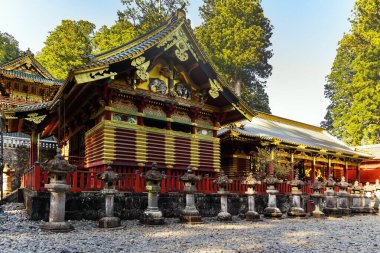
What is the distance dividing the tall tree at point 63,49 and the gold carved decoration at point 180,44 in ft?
90.7

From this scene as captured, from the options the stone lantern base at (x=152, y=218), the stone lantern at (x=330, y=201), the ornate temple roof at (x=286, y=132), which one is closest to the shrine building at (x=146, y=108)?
the ornate temple roof at (x=286, y=132)

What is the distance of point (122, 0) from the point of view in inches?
1857

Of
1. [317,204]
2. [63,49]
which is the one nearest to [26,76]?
[63,49]

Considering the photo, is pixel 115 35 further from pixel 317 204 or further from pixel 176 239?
pixel 176 239

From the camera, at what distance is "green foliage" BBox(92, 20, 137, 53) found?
41.1m

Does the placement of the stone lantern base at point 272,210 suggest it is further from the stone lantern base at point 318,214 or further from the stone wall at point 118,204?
the stone lantern base at point 318,214

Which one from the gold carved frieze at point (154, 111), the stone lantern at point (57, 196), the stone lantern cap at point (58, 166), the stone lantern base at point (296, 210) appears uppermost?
the gold carved frieze at point (154, 111)

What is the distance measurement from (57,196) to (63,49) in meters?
35.9

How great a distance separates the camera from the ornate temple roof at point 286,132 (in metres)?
23.1

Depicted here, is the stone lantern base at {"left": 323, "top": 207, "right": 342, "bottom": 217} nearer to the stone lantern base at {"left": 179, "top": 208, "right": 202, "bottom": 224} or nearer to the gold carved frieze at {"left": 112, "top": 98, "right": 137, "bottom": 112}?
the stone lantern base at {"left": 179, "top": 208, "right": 202, "bottom": 224}

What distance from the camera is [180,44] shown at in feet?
52.9

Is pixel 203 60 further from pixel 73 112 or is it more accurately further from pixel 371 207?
pixel 371 207

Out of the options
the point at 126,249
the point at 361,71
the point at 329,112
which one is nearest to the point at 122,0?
the point at 361,71

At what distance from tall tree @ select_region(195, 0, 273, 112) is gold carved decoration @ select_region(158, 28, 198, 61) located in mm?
28231
